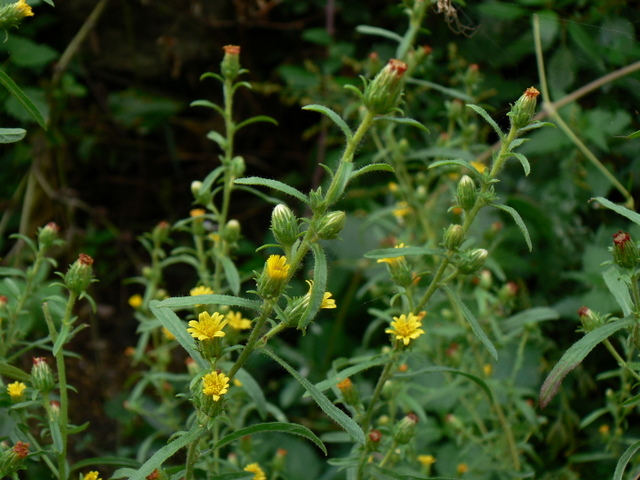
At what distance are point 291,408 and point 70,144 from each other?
1720 mm

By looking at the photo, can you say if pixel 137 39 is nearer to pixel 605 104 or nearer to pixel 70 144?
pixel 70 144

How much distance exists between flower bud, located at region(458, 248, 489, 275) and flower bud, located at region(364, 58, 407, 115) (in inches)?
15.5

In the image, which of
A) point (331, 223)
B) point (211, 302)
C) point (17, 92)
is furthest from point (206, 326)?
point (17, 92)

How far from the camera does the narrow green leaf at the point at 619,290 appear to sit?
4.05 ft

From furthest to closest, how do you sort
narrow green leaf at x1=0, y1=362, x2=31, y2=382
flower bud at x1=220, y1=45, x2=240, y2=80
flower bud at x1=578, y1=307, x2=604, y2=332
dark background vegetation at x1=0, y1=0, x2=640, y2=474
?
dark background vegetation at x1=0, y1=0, x2=640, y2=474, flower bud at x1=220, y1=45, x2=240, y2=80, flower bud at x1=578, y1=307, x2=604, y2=332, narrow green leaf at x1=0, y1=362, x2=31, y2=382

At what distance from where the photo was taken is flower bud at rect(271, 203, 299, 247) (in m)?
1.08

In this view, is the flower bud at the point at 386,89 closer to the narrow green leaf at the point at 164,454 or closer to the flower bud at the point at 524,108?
the flower bud at the point at 524,108

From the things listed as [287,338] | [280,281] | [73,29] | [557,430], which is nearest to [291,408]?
[287,338]

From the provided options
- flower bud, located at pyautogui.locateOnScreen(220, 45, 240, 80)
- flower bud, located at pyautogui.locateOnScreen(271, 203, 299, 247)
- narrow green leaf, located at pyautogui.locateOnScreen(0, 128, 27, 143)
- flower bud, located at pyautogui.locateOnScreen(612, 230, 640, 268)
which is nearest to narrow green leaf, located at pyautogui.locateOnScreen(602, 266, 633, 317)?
flower bud, located at pyautogui.locateOnScreen(612, 230, 640, 268)

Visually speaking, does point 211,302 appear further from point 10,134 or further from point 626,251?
point 626,251

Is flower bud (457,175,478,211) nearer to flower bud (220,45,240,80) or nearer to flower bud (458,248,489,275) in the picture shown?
flower bud (458,248,489,275)

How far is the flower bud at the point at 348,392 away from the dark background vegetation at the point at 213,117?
48.2 inches

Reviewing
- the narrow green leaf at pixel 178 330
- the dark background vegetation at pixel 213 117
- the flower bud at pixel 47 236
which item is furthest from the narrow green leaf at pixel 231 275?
the dark background vegetation at pixel 213 117

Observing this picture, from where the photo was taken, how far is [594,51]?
2.30m
